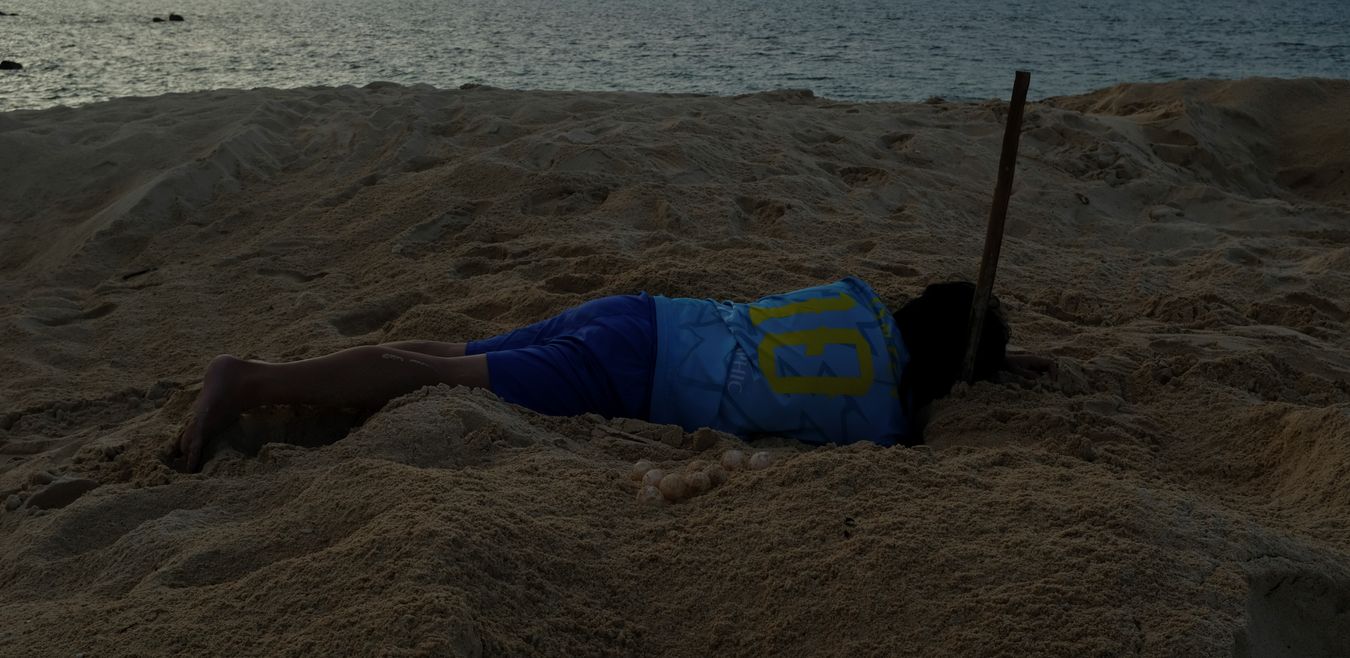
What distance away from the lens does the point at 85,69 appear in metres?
11.8

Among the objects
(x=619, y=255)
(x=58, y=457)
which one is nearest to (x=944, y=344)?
(x=619, y=255)

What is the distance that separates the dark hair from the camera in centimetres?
293

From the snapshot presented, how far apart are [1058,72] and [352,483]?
13.2 m

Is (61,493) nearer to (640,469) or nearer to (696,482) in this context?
(640,469)

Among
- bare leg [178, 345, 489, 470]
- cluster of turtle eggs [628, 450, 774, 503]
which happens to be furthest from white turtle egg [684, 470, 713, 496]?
bare leg [178, 345, 489, 470]

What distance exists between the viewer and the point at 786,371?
9.26 feet

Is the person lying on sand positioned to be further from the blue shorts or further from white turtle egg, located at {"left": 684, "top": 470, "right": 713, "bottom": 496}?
white turtle egg, located at {"left": 684, "top": 470, "right": 713, "bottom": 496}

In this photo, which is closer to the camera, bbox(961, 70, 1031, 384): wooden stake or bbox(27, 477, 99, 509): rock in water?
bbox(27, 477, 99, 509): rock in water

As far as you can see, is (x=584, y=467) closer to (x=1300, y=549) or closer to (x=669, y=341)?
(x=669, y=341)

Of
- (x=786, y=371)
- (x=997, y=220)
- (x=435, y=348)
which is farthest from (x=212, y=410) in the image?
(x=997, y=220)

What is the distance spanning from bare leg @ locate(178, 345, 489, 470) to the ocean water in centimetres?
784

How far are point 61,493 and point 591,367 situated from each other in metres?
1.29

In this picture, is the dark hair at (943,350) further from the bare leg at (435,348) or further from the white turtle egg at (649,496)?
the bare leg at (435,348)

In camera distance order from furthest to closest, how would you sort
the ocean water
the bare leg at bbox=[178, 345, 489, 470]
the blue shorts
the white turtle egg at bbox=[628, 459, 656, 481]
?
1. the ocean water
2. the blue shorts
3. the bare leg at bbox=[178, 345, 489, 470]
4. the white turtle egg at bbox=[628, 459, 656, 481]
